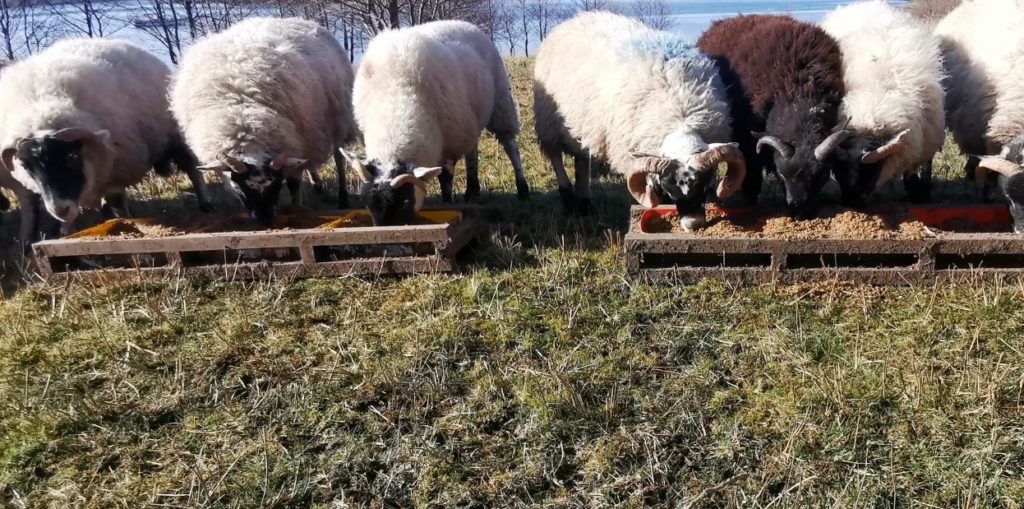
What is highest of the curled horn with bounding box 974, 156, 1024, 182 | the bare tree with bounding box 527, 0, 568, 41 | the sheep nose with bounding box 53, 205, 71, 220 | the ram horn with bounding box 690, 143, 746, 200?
the bare tree with bounding box 527, 0, 568, 41

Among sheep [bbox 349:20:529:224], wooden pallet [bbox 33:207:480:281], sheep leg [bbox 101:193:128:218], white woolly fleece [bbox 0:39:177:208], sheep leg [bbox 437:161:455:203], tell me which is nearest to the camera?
wooden pallet [bbox 33:207:480:281]

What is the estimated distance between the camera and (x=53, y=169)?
4832 mm

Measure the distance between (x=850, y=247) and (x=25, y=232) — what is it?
6407 millimetres

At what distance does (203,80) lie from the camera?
5105 millimetres

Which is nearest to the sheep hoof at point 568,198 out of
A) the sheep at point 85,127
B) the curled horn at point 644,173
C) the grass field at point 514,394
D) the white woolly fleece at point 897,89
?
the curled horn at point 644,173

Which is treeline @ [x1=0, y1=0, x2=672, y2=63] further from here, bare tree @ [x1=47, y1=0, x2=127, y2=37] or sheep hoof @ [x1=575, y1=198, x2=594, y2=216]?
sheep hoof @ [x1=575, y1=198, x2=594, y2=216]

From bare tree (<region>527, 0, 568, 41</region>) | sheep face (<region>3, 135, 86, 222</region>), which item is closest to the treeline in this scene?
sheep face (<region>3, 135, 86, 222</region>)

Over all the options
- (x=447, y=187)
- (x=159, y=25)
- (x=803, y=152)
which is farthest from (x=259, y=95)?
(x=159, y=25)

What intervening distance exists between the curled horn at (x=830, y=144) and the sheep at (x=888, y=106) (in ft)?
0.50

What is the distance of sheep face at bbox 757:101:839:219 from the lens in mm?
4199

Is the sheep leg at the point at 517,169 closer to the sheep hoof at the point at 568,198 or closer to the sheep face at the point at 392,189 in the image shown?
the sheep hoof at the point at 568,198

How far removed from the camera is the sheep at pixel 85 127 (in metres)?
4.88

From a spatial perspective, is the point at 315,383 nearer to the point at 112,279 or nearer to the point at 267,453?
the point at 267,453

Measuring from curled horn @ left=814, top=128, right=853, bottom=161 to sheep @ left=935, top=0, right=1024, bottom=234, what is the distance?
0.90 meters
